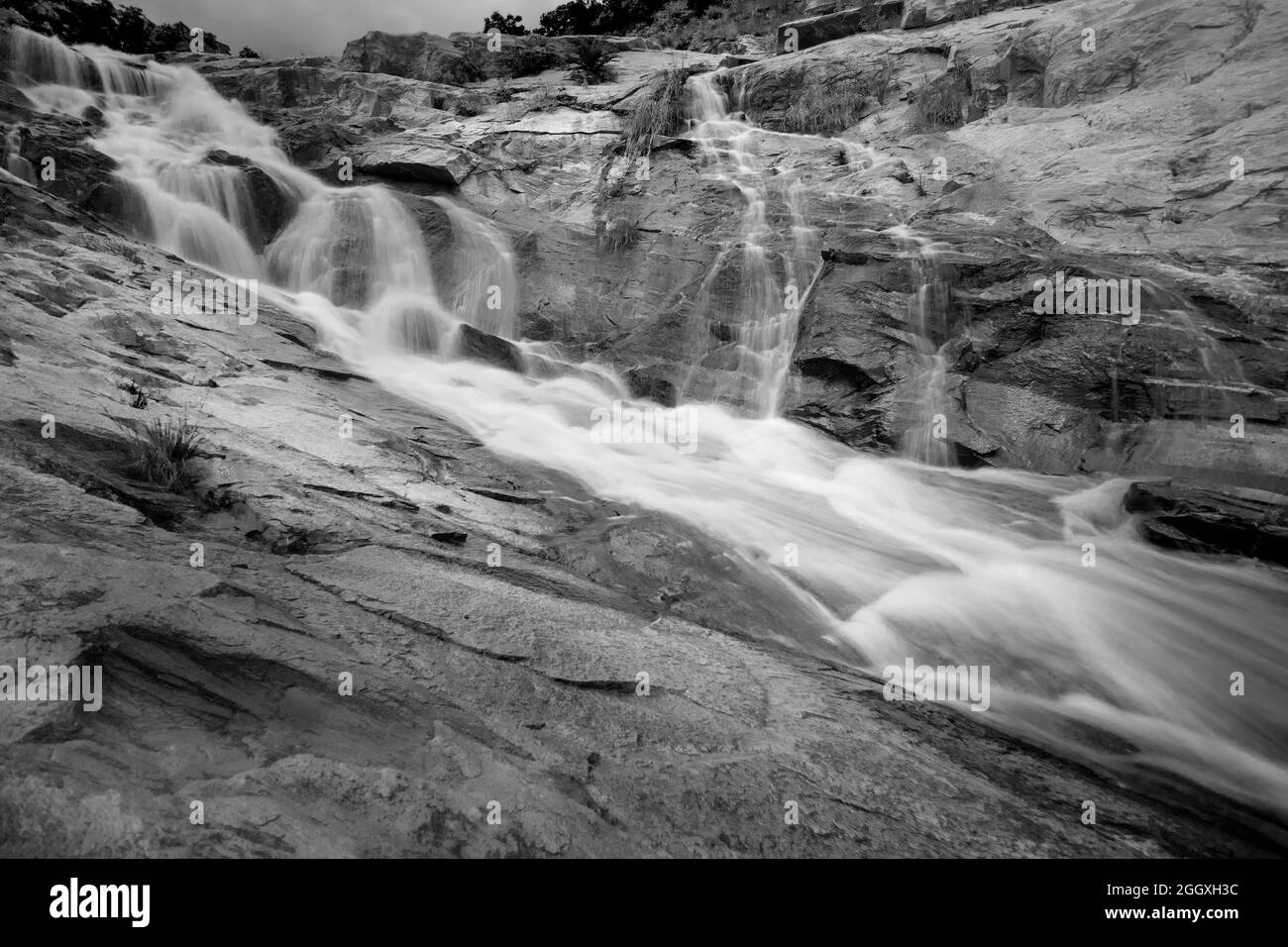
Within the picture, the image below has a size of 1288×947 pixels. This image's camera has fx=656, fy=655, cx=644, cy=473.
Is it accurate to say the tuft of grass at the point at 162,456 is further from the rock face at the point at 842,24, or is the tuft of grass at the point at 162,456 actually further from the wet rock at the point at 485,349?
the rock face at the point at 842,24

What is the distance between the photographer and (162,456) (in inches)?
176

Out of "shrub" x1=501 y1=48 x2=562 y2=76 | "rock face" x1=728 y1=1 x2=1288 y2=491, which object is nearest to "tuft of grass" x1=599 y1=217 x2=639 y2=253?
"rock face" x1=728 y1=1 x2=1288 y2=491

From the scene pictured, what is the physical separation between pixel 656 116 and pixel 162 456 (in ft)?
47.9

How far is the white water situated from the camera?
14.6 feet

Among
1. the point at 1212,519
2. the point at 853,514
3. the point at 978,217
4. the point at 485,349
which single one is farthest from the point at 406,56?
the point at 1212,519

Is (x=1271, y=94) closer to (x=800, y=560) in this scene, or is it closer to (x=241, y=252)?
(x=800, y=560)

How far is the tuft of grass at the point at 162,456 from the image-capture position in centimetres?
439

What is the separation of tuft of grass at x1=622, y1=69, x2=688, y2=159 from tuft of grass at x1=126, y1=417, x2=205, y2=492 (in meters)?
12.8

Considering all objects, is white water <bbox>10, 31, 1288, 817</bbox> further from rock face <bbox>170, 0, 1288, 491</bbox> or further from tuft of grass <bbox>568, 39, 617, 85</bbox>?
tuft of grass <bbox>568, 39, 617, 85</bbox>

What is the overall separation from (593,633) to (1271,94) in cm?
1413

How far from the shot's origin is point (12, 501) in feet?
11.4

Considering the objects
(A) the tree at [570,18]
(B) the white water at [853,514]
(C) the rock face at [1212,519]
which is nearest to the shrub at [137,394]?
(B) the white water at [853,514]

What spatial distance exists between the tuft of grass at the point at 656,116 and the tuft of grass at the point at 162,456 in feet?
41.9

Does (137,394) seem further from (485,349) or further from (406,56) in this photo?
(406,56)
